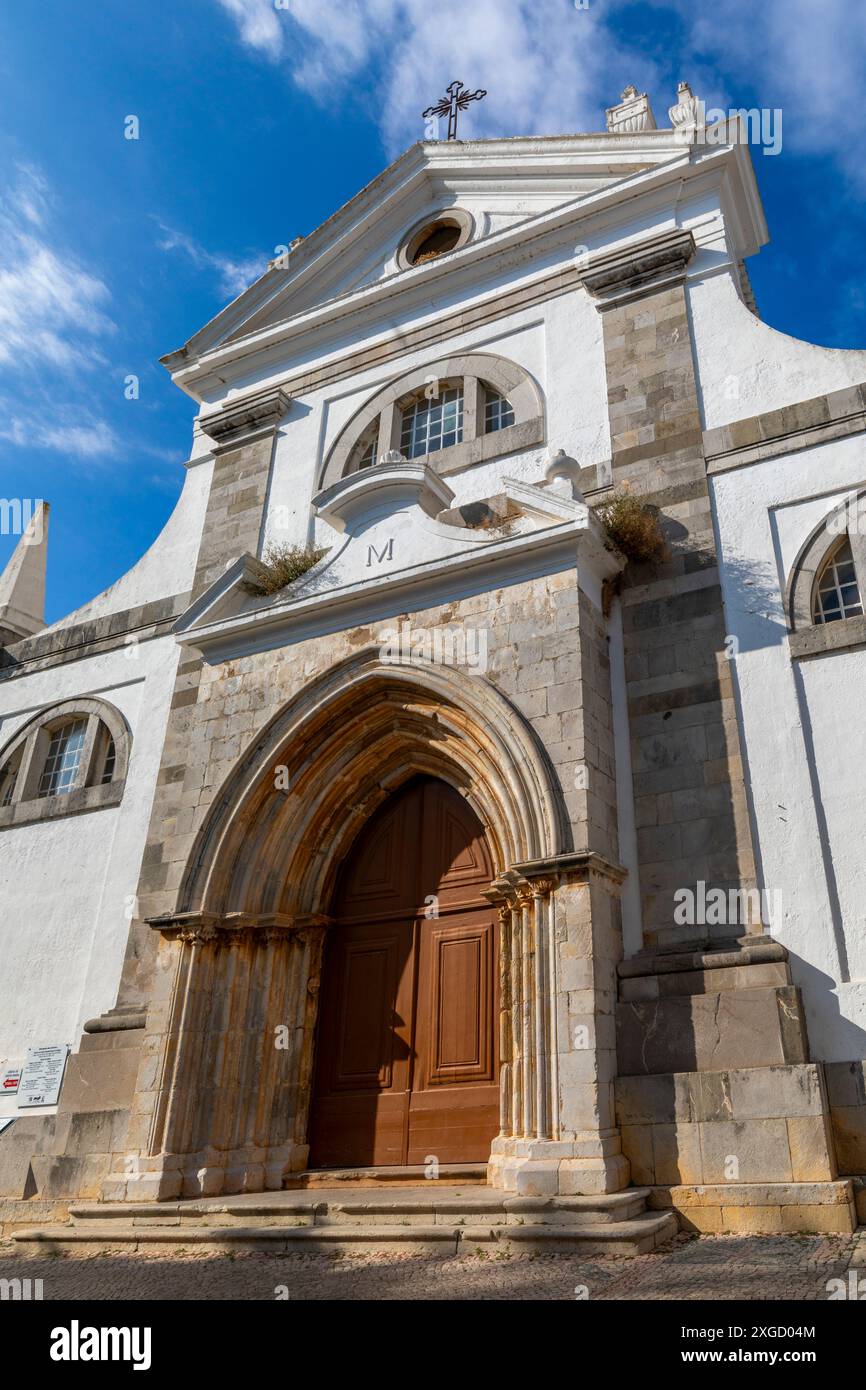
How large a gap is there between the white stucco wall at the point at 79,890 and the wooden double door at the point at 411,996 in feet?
8.15

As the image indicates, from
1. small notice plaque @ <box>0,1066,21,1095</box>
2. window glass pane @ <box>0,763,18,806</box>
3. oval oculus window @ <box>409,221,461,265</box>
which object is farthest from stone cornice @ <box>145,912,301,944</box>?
oval oculus window @ <box>409,221,461,265</box>

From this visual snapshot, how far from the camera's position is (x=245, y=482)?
13.2 metres

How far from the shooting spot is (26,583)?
14625 millimetres

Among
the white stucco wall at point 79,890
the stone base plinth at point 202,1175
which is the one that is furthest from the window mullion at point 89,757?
the stone base plinth at point 202,1175

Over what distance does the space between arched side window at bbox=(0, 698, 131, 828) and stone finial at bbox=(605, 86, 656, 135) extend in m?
9.20

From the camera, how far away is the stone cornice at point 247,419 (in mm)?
13453

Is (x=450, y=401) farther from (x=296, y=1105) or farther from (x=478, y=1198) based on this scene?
(x=478, y=1198)

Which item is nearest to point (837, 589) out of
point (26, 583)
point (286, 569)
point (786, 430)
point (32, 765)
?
point (786, 430)

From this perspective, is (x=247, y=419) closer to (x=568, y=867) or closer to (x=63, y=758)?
(x=63, y=758)

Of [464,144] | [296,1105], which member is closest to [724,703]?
[296,1105]

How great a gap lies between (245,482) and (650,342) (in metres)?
5.19

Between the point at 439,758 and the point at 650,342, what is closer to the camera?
the point at 439,758

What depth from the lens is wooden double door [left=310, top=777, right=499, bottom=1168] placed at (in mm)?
8758

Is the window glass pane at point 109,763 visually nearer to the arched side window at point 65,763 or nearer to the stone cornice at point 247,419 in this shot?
the arched side window at point 65,763
